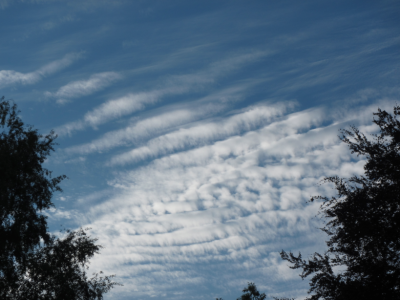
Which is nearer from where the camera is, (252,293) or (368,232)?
A: (368,232)

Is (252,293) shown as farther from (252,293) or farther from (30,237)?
(30,237)

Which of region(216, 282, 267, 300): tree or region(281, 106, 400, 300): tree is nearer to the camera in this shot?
region(281, 106, 400, 300): tree

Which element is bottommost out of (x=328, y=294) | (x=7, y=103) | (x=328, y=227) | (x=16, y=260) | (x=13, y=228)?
(x=328, y=294)

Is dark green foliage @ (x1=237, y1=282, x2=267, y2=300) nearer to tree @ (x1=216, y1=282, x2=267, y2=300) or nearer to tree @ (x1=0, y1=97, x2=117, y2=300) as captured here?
tree @ (x1=216, y1=282, x2=267, y2=300)

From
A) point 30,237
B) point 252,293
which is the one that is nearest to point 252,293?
point 252,293

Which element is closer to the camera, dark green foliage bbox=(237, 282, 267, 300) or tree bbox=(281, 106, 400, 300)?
tree bbox=(281, 106, 400, 300)

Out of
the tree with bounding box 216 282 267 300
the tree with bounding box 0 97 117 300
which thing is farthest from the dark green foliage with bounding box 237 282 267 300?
the tree with bounding box 0 97 117 300

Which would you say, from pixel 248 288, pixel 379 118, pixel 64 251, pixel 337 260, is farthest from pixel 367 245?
pixel 248 288

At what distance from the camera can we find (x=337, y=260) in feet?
59.9

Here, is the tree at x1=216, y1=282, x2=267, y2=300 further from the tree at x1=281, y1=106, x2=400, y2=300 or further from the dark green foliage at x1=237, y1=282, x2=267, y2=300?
the tree at x1=281, y1=106, x2=400, y2=300

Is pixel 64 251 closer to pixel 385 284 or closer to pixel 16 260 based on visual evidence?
pixel 16 260

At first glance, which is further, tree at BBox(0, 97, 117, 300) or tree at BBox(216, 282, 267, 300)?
tree at BBox(216, 282, 267, 300)

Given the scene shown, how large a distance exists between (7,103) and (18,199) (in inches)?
263

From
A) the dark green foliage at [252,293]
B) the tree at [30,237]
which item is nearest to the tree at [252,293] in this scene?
the dark green foliage at [252,293]
